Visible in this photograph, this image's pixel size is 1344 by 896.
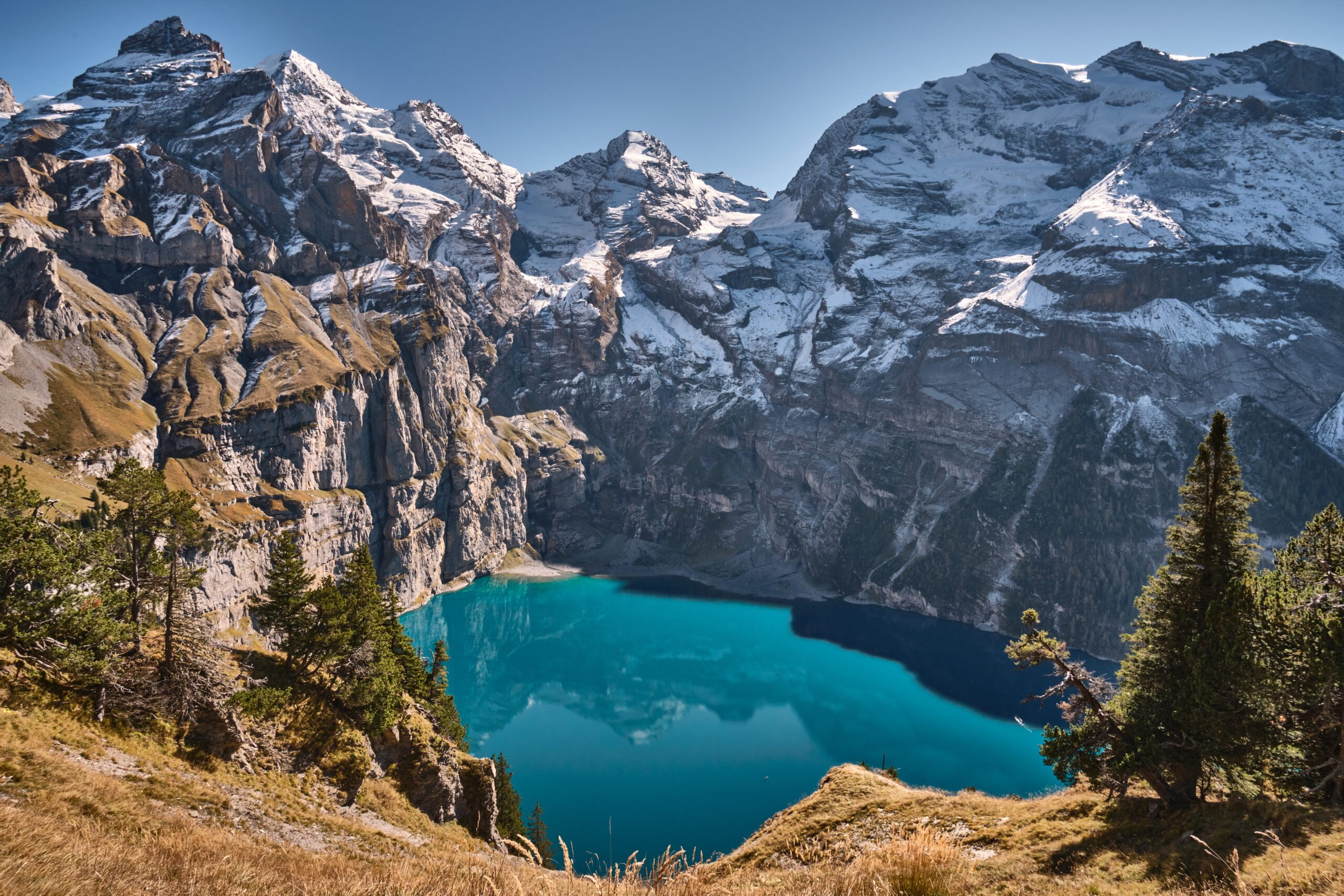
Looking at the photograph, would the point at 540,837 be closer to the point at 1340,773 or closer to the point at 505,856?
the point at 505,856

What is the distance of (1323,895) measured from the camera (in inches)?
379

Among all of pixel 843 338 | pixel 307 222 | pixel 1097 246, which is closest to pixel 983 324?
pixel 1097 246

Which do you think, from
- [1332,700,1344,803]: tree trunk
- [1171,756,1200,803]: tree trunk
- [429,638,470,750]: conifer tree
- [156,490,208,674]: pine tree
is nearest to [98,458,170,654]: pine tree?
[156,490,208,674]: pine tree

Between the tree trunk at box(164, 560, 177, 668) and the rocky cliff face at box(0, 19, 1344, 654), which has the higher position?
the rocky cliff face at box(0, 19, 1344, 654)

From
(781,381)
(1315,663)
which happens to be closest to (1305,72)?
(781,381)

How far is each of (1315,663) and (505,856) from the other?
72.5 ft

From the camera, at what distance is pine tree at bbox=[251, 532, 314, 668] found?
94.5 ft

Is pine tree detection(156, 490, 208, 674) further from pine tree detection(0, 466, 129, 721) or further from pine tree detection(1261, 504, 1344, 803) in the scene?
pine tree detection(1261, 504, 1344, 803)

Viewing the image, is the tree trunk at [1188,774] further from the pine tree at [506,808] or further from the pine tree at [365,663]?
the pine tree at [506,808]

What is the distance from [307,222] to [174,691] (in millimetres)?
194094

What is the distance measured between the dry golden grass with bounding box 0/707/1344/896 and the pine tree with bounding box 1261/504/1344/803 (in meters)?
3.99

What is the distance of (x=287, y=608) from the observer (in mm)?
28969

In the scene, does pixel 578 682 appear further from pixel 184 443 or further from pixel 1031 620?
pixel 1031 620

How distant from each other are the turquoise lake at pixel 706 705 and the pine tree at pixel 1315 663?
124ft
